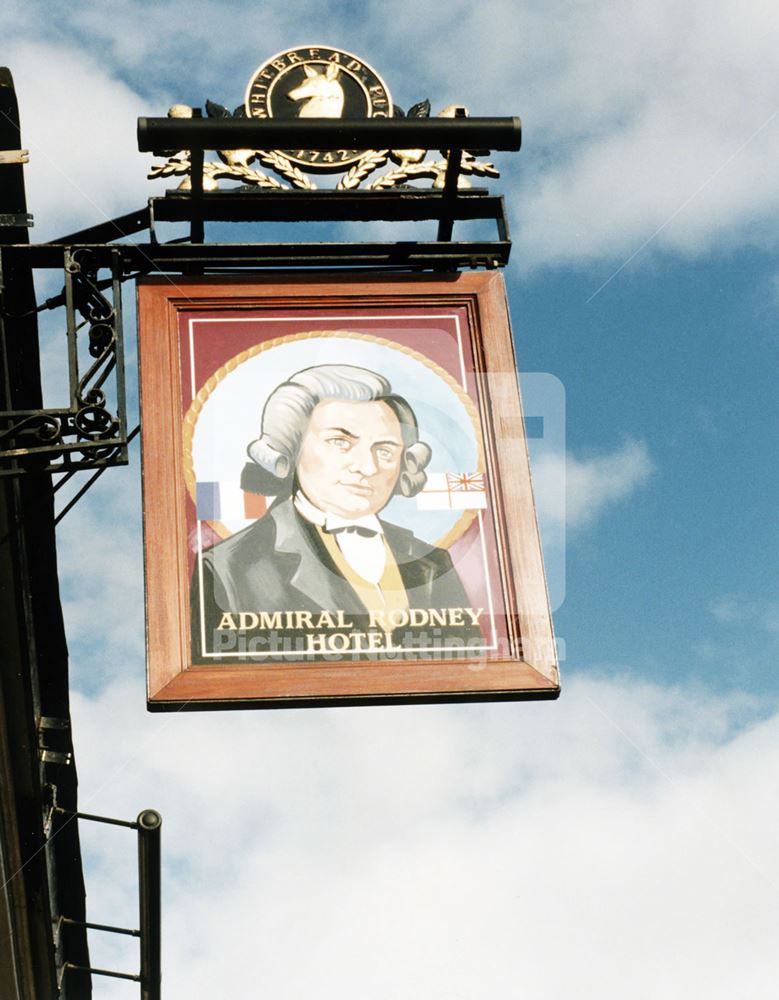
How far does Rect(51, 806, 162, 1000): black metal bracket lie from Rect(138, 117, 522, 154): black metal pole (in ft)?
14.2

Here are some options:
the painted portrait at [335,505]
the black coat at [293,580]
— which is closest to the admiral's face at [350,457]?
the painted portrait at [335,505]

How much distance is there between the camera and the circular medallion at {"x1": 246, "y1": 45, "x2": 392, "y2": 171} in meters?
9.45

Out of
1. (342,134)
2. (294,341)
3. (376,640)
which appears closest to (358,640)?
(376,640)

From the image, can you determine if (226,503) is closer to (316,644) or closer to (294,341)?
(316,644)

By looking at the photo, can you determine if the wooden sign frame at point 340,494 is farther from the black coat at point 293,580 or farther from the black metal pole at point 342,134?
the black metal pole at point 342,134

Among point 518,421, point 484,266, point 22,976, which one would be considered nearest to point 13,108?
point 484,266

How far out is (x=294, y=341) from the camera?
8906 millimetres

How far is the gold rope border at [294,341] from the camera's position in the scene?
824 cm

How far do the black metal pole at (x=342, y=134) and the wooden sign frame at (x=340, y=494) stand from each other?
0.78m

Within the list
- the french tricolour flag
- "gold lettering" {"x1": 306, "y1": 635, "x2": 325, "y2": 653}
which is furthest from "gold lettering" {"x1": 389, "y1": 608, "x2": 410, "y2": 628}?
the french tricolour flag

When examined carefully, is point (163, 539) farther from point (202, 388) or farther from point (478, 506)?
point (478, 506)

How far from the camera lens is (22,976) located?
11086 millimetres

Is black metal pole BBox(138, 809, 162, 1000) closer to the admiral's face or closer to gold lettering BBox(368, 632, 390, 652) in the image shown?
the admiral's face

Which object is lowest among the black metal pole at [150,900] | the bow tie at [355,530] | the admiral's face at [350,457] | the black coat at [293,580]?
the black metal pole at [150,900]
